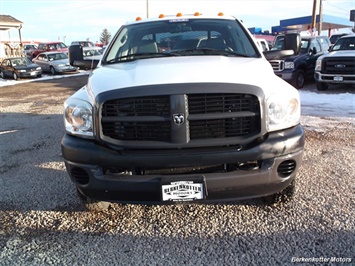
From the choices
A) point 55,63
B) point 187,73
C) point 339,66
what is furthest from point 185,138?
point 55,63

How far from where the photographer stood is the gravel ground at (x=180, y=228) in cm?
260

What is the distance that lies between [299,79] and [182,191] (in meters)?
10.8

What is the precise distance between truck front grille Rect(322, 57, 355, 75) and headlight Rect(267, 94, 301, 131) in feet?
30.0

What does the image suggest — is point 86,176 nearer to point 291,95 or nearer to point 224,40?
point 291,95

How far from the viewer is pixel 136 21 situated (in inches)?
178

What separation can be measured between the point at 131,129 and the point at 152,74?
521 mm

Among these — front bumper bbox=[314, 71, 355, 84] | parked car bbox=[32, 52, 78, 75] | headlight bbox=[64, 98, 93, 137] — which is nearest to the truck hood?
headlight bbox=[64, 98, 93, 137]

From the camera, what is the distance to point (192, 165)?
2.57m

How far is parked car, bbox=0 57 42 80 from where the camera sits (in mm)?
20875

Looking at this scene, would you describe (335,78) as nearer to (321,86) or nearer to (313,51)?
(321,86)

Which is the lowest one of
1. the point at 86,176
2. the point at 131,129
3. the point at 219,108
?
the point at 86,176

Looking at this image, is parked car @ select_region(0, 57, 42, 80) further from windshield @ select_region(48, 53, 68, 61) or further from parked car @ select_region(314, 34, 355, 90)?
parked car @ select_region(314, 34, 355, 90)

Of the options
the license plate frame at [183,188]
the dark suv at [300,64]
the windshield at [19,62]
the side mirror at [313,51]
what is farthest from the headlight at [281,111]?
the windshield at [19,62]

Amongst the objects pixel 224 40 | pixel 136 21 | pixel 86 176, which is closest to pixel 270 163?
pixel 86 176
